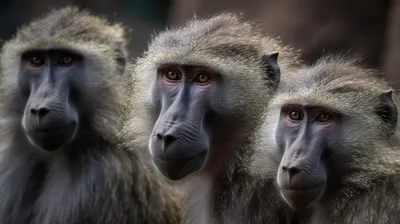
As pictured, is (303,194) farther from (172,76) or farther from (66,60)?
(66,60)

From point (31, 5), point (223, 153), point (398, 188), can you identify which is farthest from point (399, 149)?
point (31, 5)

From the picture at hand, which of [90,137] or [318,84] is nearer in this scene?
[318,84]

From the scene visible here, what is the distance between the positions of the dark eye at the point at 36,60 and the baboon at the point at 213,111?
0.91 m

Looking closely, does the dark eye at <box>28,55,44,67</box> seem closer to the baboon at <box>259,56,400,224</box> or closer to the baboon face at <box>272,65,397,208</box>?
the baboon at <box>259,56,400,224</box>

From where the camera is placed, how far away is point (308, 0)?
779 centimetres

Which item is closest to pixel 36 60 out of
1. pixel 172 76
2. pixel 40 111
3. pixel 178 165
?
pixel 40 111

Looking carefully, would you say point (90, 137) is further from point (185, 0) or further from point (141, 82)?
point (185, 0)

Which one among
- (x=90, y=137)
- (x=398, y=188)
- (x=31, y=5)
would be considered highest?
(x=31, y=5)

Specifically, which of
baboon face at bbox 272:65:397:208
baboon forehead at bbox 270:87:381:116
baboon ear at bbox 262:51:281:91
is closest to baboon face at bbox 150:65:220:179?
baboon ear at bbox 262:51:281:91

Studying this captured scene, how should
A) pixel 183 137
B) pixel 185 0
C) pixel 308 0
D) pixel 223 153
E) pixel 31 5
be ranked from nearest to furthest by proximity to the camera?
pixel 183 137 < pixel 223 153 < pixel 308 0 < pixel 185 0 < pixel 31 5

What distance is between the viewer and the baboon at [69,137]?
20.3ft

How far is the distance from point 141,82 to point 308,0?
2.46 meters

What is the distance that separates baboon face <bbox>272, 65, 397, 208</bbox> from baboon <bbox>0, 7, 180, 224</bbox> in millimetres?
1484

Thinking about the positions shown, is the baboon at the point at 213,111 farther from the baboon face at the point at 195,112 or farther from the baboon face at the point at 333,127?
the baboon face at the point at 333,127
